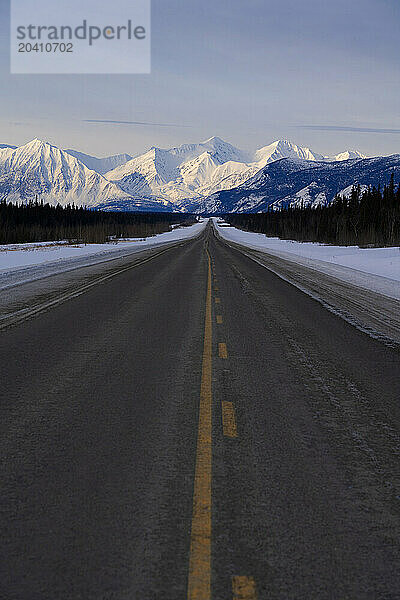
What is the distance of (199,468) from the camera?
4.39 m

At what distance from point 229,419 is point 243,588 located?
2.64 m

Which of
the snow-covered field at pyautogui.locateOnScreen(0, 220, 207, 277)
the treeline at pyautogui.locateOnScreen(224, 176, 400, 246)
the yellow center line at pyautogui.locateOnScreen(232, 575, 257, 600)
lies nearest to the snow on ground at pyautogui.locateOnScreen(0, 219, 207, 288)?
the snow-covered field at pyautogui.locateOnScreen(0, 220, 207, 277)

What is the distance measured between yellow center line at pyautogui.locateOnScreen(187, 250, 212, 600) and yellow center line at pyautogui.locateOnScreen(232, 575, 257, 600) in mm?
132

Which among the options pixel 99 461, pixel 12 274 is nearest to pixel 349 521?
pixel 99 461

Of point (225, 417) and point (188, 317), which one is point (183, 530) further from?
point (188, 317)

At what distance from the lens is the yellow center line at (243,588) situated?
112 inches

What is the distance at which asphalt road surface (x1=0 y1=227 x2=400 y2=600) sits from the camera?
3.04m

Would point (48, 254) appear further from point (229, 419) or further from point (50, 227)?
point (50, 227)

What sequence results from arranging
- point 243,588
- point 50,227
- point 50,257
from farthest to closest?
point 50,227 → point 50,257 → point 243,588

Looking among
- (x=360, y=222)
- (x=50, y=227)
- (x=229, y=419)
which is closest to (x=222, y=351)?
(x=229, y=419)

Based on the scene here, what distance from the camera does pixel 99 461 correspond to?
4500 millimetres

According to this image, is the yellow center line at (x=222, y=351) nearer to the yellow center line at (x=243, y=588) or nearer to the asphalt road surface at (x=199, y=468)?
the asphalt road surface at (x=199, y=468)

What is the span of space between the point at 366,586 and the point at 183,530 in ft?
3.54

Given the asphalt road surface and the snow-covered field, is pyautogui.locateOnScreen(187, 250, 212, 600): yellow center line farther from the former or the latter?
the snow-covered field
